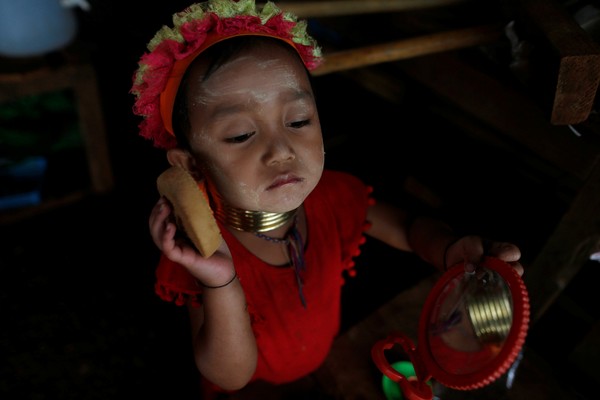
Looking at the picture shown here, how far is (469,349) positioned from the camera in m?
1.05

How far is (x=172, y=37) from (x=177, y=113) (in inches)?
7.6

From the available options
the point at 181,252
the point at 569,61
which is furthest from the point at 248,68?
the point at 569,61

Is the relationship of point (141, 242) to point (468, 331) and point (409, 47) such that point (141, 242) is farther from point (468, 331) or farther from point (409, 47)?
point (468, 331)

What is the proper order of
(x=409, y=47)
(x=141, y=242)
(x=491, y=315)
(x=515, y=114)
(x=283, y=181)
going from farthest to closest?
1. (x=141, y=242)
2. (x=515, y=114)
3. (x=409, y=47)
4. (x=283, y=181)
5. (x=491, y=315)

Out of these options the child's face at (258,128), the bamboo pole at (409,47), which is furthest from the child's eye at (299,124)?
the bamboo pole at (409,47)

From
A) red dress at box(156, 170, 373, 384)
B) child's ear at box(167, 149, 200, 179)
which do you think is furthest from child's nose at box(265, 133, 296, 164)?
red dress at box(156, 170, 373, 384)

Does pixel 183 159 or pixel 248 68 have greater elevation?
pixel 248 68

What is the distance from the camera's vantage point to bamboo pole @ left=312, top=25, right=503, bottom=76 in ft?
4.87

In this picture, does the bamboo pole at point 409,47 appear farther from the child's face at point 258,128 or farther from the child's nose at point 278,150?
the child's nose at point 278,150

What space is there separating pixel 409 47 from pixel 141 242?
81.9 inches

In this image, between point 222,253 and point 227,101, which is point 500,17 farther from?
point 222,253

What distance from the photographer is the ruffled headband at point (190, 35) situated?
112cm

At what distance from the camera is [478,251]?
1.29 m

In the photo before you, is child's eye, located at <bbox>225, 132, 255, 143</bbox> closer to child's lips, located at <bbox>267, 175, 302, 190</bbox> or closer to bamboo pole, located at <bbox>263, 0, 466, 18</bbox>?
child's lips, located at <bbox>267, 175, 302, 190</bbox>
